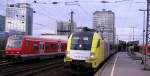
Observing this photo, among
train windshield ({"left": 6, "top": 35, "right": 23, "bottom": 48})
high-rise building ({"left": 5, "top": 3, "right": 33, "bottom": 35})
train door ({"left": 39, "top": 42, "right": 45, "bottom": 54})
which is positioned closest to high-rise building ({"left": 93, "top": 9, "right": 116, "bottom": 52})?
high-rise building ({"left": 5, "top": 3, "right": 33, "bottom": 35})

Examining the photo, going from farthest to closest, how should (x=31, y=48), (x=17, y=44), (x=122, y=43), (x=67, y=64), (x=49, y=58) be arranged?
1. (x=122, y=43)
2. (x=49, y=58)
3. (x=31, y=48)
4. (x=17, y=44)
5. (x=67, y=64)

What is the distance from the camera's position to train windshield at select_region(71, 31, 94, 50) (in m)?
23.5

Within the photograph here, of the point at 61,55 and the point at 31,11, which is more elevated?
the point at 31,11

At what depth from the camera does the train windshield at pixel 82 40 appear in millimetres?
23469

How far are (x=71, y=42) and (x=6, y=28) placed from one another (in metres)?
30.1

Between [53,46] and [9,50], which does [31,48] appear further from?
[53,46]

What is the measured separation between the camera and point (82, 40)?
24.0m

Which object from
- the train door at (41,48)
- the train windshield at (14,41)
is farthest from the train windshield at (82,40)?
the train door at (41,48)

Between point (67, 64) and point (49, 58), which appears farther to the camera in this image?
point (49, 58)

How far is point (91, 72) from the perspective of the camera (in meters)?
23.3

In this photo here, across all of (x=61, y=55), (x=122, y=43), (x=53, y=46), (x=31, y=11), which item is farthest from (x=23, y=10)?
(x=122, y=43)

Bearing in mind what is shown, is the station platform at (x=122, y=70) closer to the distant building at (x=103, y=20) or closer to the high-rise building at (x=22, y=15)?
the high-rise building at (x=22, y=15)

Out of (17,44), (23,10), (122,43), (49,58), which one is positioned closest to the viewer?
(17,44)

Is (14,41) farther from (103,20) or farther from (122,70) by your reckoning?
(103,20)
